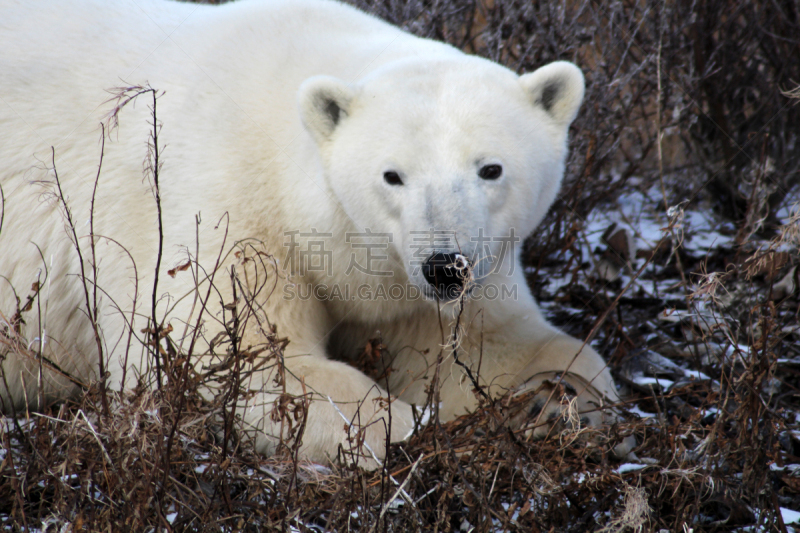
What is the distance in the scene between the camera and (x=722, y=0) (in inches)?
144

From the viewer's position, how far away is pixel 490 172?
210 cm

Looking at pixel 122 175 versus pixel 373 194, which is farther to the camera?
pixel 122 175

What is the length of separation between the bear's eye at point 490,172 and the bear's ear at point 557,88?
1.20 feet

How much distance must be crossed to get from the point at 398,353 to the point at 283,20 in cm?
124

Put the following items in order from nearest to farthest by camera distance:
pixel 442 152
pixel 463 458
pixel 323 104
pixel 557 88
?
pixel 463 458, pixel 442 152, pixel 323 104, pixel 557 88

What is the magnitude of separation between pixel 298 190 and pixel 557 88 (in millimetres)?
889

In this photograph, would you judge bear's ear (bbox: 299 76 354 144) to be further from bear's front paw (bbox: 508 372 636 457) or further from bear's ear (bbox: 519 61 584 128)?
bear's front paw (bbox: 508 372 636 457)

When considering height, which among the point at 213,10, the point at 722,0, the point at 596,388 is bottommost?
the point at 596,388

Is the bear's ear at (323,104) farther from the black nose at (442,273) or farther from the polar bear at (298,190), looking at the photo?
the black nose at (442,273)

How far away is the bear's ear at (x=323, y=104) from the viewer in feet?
7.01

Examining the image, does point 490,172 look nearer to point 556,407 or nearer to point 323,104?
point 323,104

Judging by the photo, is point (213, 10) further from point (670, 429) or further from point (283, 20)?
point (670, 429)

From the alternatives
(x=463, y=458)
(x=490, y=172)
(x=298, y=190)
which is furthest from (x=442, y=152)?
(x=463, y=458)

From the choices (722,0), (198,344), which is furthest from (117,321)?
(722,0)
